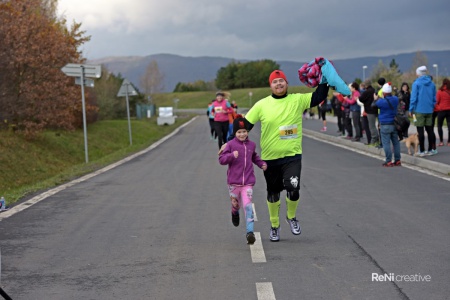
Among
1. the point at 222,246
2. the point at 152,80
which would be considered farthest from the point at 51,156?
the point at 152,80

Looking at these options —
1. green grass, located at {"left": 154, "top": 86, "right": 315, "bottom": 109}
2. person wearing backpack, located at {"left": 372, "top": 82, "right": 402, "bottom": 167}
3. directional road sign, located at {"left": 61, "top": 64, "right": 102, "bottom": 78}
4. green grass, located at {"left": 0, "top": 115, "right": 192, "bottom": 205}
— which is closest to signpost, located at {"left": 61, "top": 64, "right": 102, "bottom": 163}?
directional road sign, located at {"left": 61, "top": 64, "right": 102, "bottom": 78}

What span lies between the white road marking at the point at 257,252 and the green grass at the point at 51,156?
6326mm

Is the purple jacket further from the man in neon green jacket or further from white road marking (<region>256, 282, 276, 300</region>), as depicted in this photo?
white road marking (<region>256, 282, 276, 300</region>)

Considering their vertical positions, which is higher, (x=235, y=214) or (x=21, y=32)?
(x=21, y=32)

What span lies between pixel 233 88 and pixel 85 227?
166 m

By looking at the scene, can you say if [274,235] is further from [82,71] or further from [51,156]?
[51,156]

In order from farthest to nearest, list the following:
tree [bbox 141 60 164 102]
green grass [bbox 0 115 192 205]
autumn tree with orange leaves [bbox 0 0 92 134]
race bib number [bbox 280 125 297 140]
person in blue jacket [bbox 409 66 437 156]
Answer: tree [bbox 141 60 164 102] → autumn tree with orange leaves [bbox 0 0 92 134] → green grass [bbox 0 115 192 205] → person in blue jacket [bbox 409 66 437 156] → race bib number [bbox 280 125 297 140]

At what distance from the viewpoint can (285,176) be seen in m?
8.62

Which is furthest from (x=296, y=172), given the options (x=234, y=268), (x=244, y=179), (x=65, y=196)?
(x=65, y=196)

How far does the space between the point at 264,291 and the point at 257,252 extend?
1.67 metres

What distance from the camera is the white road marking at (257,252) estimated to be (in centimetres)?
754

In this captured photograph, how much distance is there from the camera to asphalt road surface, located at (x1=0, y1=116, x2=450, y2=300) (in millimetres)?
6426

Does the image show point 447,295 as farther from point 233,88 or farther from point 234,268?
point 233,88

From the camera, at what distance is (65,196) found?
534 inches
